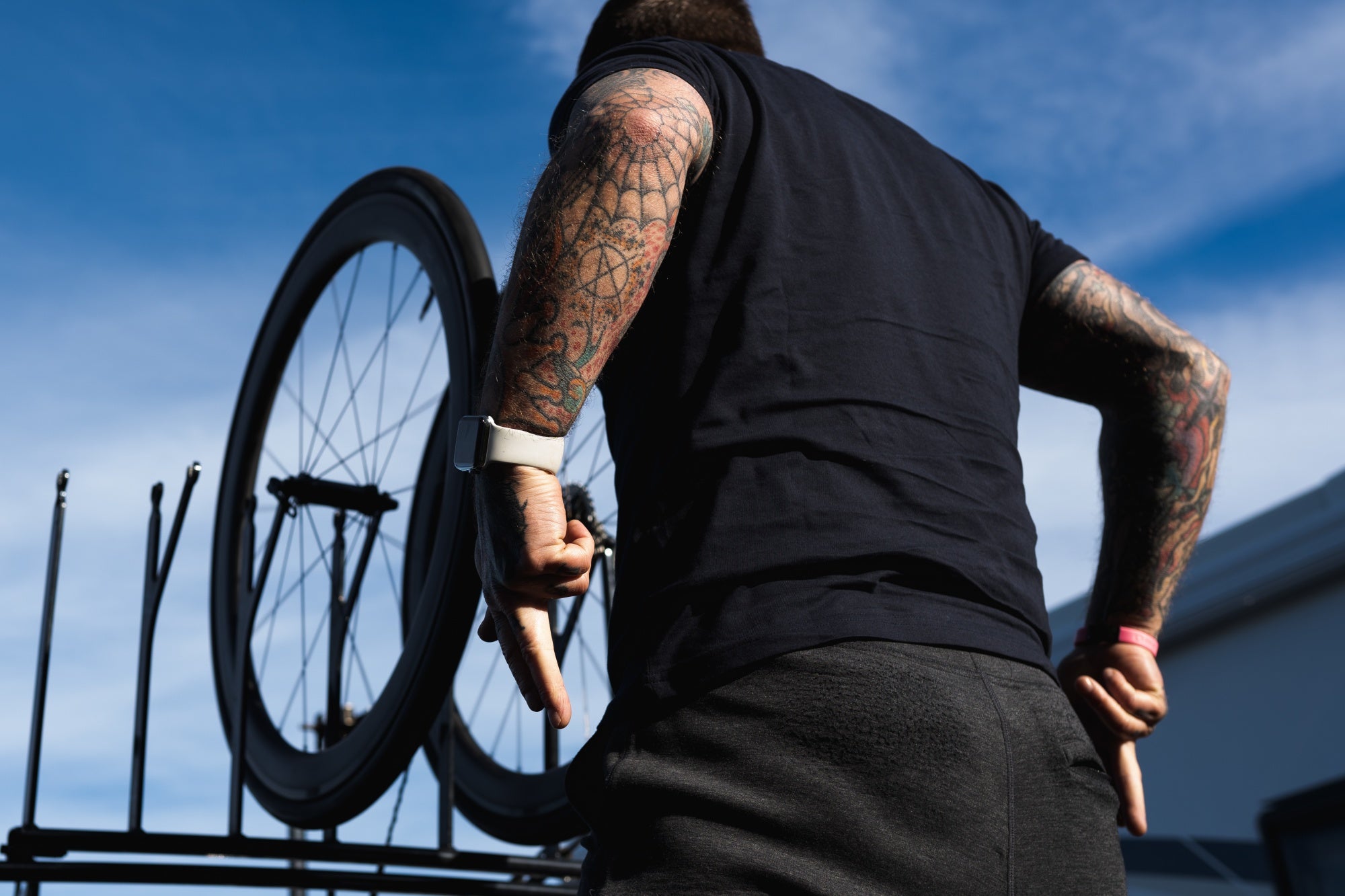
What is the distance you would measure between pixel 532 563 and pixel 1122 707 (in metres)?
1.02

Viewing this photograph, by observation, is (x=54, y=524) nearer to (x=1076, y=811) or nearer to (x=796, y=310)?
(x=796, y=310)

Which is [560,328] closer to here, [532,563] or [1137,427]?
[532,563]

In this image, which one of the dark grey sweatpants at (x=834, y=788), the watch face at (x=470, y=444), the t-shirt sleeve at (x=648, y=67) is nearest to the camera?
the dark grey sweatpants at (x=834, y=788)

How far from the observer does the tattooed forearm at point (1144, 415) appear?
1.76m

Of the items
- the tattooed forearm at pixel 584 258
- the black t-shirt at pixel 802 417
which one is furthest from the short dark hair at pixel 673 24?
the tattooed forearm at pixel 584 258

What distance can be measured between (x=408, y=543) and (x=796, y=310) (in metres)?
2.25

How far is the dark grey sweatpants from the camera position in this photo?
1061mm

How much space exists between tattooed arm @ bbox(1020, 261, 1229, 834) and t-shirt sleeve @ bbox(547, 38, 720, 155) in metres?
0.69

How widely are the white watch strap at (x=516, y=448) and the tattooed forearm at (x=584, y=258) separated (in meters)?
0.02

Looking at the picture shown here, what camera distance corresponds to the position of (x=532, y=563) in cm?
113

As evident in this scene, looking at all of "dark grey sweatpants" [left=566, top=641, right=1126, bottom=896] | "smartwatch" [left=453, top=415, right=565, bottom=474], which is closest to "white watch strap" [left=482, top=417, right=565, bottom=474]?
"smartwatch" [left=453, top=415, right=565, bottom=474]

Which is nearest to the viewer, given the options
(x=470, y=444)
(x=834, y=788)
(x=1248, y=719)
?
(x=834, y=788)

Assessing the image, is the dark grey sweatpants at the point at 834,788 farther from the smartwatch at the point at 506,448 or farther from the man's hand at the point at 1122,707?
Answer: the man's hand at the point at 1122,707

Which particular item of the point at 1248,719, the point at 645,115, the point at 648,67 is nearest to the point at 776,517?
the point at 645,115
